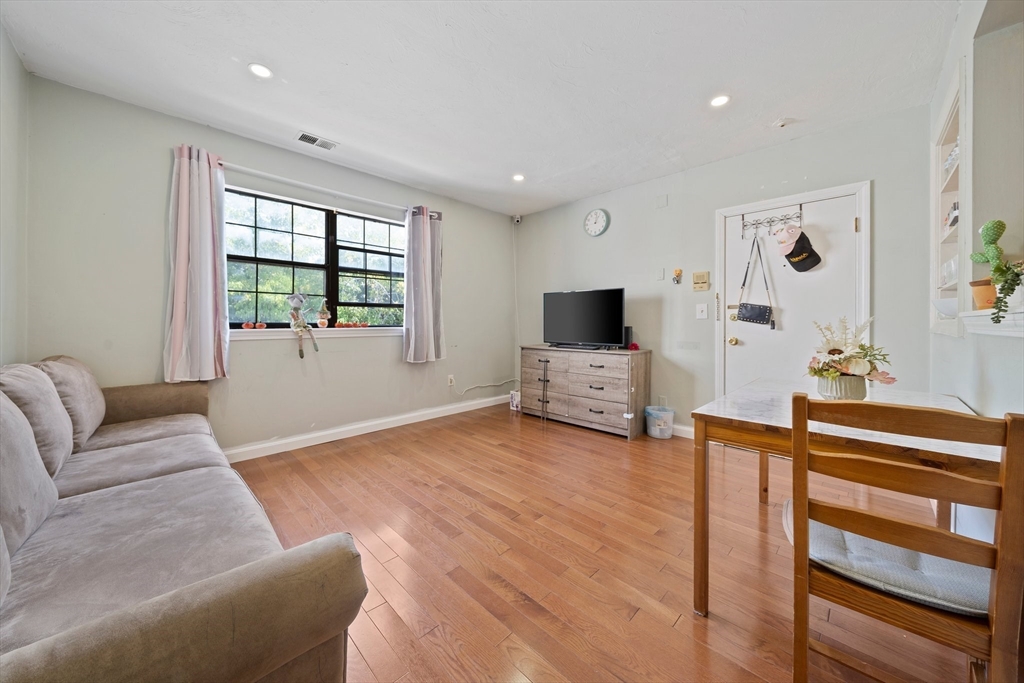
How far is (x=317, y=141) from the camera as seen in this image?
2.89m

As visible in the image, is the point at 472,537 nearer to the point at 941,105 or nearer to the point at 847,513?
the point at 847,513

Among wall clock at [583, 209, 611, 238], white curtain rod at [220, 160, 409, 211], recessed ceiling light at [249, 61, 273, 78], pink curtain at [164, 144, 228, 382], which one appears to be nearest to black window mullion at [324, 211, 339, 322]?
white curtain rod at [220, 160, 409, 211]

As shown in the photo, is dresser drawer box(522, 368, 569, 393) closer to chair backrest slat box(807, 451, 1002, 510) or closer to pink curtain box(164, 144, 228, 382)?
pink curtain box(164, 144, 228, 382)

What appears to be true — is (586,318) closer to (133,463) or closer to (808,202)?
(808,202)

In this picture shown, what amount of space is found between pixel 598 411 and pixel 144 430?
3254mm

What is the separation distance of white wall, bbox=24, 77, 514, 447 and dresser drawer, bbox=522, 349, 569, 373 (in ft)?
5.57

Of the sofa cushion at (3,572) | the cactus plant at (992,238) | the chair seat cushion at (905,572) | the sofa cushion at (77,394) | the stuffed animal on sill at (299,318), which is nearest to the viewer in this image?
the sofa cushion at (3,572)

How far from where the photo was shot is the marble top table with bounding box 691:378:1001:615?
966mm

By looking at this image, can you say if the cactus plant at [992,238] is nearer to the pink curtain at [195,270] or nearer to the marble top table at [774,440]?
the marble top table at [774,440]

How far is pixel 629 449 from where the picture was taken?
306 centimetres

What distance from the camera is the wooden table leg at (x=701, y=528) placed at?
1317 millimetres

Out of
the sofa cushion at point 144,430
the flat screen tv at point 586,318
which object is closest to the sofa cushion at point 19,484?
the sofa cushion at point 144,430

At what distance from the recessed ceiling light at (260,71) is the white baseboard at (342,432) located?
2.53 meters

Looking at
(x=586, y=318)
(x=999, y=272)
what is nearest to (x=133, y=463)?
(x=999, y=272)
